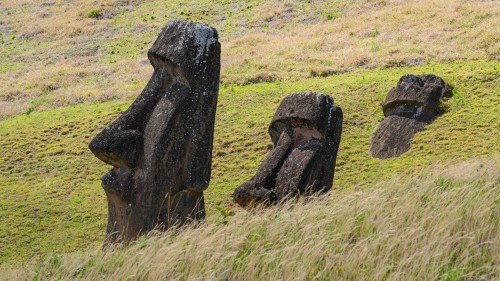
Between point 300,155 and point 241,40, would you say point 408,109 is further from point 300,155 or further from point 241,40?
point 241,40

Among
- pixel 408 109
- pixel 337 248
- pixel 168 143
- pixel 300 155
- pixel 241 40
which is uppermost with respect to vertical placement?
pixel 168 143

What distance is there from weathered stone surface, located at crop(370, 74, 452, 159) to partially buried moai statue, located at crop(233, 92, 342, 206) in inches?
314

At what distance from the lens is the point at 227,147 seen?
22859 mm

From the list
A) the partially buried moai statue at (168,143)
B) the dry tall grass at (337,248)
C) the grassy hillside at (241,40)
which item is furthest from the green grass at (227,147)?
the dry tall grass at (337,248)

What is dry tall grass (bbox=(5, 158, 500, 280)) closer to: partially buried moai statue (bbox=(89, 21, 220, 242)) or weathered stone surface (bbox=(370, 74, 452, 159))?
partially buried moai statue (bbox=(89, 21, 220, 242))

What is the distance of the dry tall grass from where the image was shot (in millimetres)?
6355

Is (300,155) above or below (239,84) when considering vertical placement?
above

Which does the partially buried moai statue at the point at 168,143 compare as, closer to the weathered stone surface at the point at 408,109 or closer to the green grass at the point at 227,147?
the green grass at the point at 227,147

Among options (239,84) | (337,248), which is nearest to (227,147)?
(239,84)

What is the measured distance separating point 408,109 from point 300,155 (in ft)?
35.4

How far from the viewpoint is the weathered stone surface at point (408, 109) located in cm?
2181

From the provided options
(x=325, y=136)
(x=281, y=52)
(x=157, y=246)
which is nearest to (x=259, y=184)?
(x=325, y=136)

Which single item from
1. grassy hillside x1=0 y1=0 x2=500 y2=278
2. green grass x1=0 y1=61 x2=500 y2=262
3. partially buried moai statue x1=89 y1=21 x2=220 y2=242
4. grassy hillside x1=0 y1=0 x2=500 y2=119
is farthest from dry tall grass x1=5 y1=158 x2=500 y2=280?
grassy hillside x1=0 y1=0 x2=500 y2=119

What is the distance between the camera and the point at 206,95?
10250 mm
